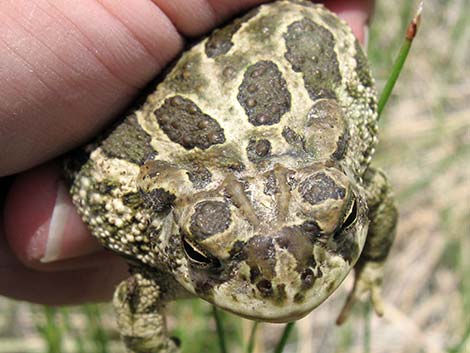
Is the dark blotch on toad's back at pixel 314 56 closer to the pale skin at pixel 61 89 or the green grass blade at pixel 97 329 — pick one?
the pale skin at pixel 61 89

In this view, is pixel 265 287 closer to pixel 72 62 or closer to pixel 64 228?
pixel 72 62

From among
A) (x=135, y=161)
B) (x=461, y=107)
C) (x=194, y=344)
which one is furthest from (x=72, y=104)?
(x=461, y=107)

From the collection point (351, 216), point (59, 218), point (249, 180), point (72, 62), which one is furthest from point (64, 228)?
point (351, 216)

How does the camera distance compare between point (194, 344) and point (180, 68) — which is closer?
point (180, 68)

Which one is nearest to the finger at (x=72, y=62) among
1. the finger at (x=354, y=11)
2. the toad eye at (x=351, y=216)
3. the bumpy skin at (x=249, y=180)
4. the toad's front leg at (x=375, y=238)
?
the bumpy skin at (x=249, y=180)

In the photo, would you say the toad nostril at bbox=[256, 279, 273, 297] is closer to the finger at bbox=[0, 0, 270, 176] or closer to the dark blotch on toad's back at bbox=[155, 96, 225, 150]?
the dark blotch on toad's back at bbox=[155, 96, 225, 150]

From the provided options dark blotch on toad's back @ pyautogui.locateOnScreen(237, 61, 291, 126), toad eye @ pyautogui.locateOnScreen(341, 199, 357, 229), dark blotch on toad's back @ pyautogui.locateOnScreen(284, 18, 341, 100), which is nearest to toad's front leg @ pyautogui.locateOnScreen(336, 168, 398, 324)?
dark blotch on toad's back @ pyautogui.locateOnScreen(284, 18, 341, 100)

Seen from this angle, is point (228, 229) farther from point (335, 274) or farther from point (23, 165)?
point (23, 165)
